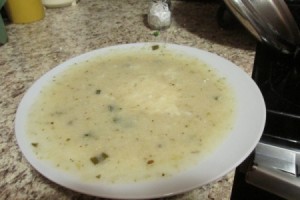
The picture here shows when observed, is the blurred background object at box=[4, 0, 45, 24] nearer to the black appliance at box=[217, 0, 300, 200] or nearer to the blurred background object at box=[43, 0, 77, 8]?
the blurred background object at box=[43, 0, 77, 8]

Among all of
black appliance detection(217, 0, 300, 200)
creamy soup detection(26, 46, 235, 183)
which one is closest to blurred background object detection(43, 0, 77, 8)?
creamy soup detection(26, 46, 235, 183)

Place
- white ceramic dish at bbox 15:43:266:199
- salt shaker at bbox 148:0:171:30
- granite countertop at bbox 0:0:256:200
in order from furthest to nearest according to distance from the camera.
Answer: salt shaker at bbox 148:0:171:30 → granite countertop at bbox 0:0:256:200 → white ceramic dish at bbox 15:43:266:199

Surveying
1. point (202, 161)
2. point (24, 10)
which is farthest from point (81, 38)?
point (202, 161)

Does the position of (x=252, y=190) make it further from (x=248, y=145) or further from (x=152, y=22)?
(x=152, y=22)

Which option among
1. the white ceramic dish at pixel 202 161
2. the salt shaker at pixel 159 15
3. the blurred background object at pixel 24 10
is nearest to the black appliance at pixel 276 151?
the white ceramic dish at pixel 202 161

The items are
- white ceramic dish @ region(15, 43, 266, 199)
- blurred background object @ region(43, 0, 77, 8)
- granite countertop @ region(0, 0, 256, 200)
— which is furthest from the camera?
blurred background object @ region(43, 0, 77, 8)

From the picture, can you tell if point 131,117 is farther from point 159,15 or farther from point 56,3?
point 56,3

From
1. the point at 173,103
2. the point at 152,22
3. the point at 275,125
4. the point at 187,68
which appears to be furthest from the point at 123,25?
the point at 275,125
